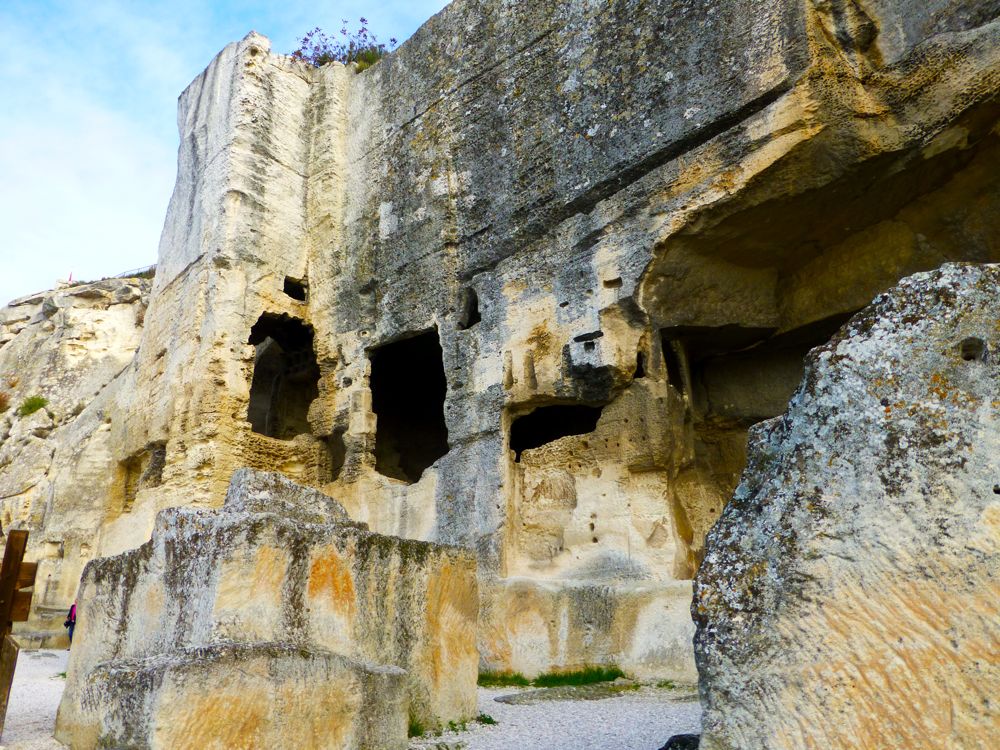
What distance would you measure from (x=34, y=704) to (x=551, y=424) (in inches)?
219

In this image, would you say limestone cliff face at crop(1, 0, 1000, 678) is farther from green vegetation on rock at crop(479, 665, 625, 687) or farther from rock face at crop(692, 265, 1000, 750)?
rock face at crop(692, 265, 1000, 750)

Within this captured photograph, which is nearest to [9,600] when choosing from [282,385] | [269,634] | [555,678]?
[269,634]

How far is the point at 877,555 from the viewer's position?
2.00 meters

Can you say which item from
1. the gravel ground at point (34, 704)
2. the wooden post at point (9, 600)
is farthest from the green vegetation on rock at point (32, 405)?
the wooden post at point (9, 600)

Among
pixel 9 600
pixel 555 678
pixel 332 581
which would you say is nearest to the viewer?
pixel 332 581

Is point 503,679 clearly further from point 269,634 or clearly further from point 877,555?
point 877,555

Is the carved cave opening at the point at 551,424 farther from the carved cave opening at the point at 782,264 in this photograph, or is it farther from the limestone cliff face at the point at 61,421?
the limestone cliff face at the point at 61,421

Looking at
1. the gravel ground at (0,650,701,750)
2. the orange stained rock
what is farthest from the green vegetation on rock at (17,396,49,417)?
the orange stained rock

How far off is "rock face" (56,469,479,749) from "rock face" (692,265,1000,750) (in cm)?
187

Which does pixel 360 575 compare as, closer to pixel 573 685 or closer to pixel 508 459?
pixel 573 685

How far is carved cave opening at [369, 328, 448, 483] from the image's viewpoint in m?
11.5

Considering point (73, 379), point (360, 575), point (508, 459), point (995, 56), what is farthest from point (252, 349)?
point (73, 379)

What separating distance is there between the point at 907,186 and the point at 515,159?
144 inches

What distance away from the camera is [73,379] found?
728 inches
